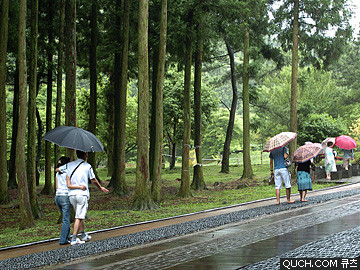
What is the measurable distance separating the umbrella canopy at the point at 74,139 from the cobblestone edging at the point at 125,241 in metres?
1.90

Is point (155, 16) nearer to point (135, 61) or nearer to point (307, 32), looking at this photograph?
point (135, 61)

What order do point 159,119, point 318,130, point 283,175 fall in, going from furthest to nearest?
point 318,130 → point 159,119 → point 283,175

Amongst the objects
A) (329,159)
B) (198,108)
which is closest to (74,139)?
(198,108)

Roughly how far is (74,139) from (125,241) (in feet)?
7.52

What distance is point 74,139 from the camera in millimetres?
10039

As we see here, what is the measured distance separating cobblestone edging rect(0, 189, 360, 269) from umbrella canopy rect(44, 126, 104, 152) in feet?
6.24

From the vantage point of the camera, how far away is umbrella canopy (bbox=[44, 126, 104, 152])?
32.5 ft

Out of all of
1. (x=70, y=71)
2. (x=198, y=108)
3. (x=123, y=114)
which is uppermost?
(x=70, y=71)

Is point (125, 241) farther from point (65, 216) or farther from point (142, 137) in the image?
point (142, 137)

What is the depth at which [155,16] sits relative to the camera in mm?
24656

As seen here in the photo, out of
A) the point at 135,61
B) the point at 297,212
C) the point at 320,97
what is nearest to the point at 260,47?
the point at 135,61

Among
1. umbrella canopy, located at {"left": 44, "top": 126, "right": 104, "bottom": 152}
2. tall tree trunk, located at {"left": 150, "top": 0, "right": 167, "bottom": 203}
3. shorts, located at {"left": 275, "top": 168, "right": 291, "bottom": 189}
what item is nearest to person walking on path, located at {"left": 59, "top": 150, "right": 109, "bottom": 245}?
umbrella canopy, located at {"left": 44, "top": 126, "right": 104, "bottom": 152}

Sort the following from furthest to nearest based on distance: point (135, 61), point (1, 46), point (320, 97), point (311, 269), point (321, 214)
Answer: point (320, 97)
point (135, 61)
point (1, 46)
point (321, 214)
point (311, 269)

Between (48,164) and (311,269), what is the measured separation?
22240mm
